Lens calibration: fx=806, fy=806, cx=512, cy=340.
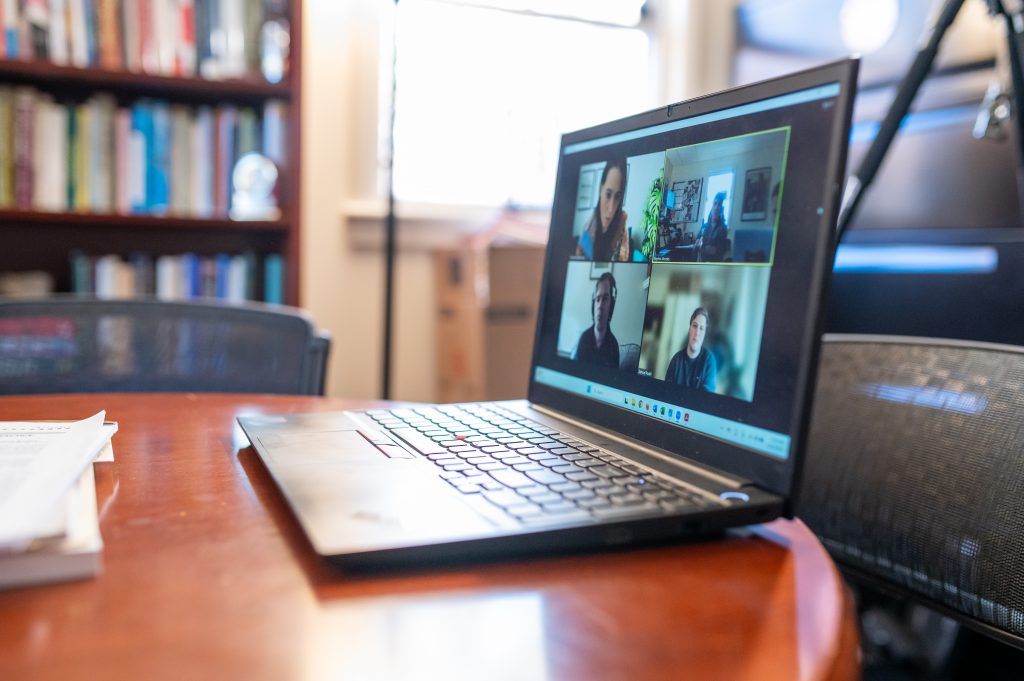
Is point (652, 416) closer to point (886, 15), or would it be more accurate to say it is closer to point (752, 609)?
point (752, 609)

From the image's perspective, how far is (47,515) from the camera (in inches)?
13.1

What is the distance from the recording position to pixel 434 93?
2.52 metres

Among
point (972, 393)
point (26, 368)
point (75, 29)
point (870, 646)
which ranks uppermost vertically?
point (75, 29)

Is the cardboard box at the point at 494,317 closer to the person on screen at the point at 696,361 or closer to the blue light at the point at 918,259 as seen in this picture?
the blue light at the point at 918,259

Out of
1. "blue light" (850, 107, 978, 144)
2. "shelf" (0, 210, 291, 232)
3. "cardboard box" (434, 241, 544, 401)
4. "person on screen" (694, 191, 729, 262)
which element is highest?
"blue light" (850, 107, 978, 144)

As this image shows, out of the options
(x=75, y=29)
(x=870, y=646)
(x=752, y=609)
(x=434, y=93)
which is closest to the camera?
(x=752, y=609)

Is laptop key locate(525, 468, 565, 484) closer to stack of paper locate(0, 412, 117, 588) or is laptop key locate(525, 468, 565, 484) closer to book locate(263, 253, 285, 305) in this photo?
stack of paper locate(0, 412, 117, 588)

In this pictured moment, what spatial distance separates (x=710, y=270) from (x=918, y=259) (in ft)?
5.24

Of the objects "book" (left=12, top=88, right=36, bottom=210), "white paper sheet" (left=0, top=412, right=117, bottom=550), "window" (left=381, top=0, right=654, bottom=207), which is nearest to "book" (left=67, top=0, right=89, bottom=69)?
"book" (left=12, top=88, right=36, bottom=210)

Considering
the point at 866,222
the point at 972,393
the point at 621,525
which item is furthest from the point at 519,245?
the point at 621,525

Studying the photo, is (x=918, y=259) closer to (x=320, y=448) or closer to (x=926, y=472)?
(x=926, y=472)

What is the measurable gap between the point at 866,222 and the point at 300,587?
6.38 feet

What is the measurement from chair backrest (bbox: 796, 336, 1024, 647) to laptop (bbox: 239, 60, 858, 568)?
0.23 meters

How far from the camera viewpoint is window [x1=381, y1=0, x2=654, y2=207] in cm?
249
